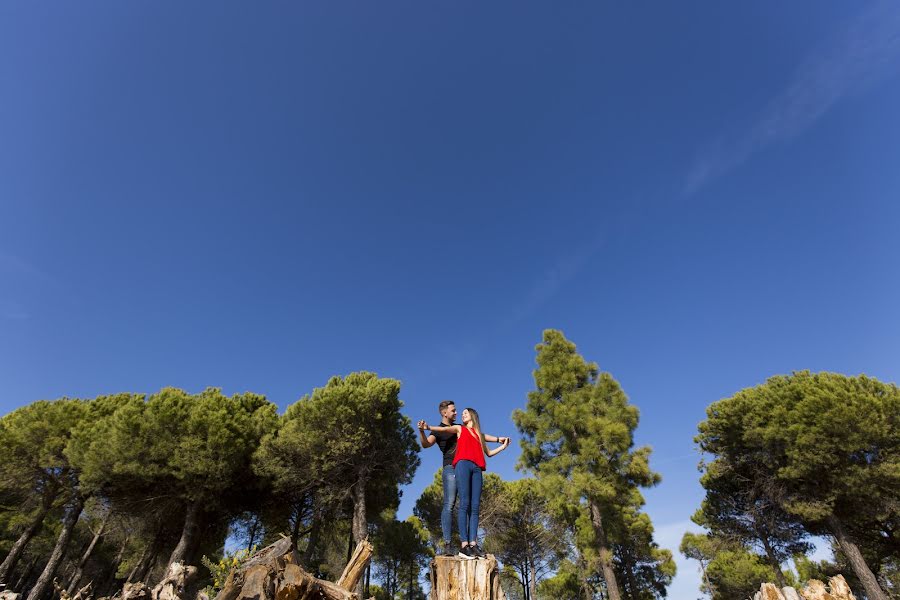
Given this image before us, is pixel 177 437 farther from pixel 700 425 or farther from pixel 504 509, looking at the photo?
pixel 700 425

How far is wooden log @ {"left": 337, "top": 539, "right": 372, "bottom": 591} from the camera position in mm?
3673

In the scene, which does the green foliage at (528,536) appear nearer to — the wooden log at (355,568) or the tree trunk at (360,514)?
the tree trunk at (360,514)

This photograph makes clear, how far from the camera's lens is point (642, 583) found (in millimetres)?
23516

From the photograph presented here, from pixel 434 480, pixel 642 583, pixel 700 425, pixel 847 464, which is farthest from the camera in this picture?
pixel 434 480

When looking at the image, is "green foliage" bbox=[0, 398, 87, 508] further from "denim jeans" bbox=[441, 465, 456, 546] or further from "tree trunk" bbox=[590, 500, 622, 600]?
"denim jeans" bbox=[441, 465, 456, 546]

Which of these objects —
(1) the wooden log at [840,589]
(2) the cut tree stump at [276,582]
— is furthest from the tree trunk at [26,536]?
(1) the wooden log at [840,589]

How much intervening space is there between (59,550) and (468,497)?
23.4m

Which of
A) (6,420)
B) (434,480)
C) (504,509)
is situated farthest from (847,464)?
(6,420)

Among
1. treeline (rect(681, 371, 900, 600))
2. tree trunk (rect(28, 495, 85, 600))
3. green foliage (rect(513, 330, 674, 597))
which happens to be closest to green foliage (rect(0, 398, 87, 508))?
tree trunk (rect(28, 495, 85, 600))

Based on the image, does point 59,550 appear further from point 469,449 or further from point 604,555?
point 469,449

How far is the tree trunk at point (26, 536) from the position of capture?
16375mm

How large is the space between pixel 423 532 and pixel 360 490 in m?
14.3

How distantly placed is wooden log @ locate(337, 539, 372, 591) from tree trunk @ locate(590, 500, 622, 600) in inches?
537

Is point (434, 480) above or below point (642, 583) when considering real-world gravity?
above
